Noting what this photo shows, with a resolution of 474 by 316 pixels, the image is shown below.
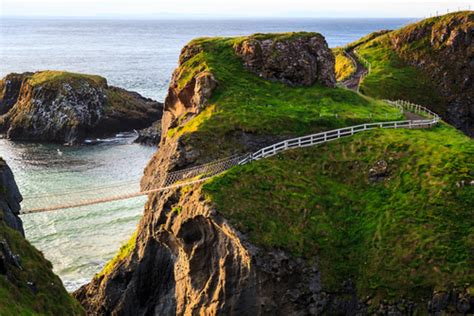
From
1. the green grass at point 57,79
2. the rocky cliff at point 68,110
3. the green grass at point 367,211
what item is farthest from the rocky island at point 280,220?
the green grass at point 57,79

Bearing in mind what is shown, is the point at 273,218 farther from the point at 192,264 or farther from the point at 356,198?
the point at 356,198

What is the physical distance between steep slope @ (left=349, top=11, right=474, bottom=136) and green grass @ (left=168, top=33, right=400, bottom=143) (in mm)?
28224

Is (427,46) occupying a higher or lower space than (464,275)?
higher

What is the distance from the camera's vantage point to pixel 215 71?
201 ft

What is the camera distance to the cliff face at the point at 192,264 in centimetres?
4272

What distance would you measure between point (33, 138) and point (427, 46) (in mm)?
68795

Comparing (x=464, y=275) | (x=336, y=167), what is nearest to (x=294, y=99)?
(x=336, y=167)

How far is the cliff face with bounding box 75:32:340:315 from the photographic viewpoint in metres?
42.7

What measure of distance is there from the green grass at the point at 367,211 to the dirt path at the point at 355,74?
4105 cm

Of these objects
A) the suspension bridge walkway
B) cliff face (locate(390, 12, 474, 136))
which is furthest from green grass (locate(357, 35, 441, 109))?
the suspension bridge walkway

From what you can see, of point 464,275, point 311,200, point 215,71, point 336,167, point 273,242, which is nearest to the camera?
point 464,275

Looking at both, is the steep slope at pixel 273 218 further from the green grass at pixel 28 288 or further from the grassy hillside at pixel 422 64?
the grassy hillside at pixel 422 64

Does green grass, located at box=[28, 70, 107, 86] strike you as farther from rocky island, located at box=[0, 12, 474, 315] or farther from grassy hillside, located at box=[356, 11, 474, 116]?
rocky island, located at box=[0, 12, 474, 315]

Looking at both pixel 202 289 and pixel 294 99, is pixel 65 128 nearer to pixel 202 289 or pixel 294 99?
pixel 294 99
